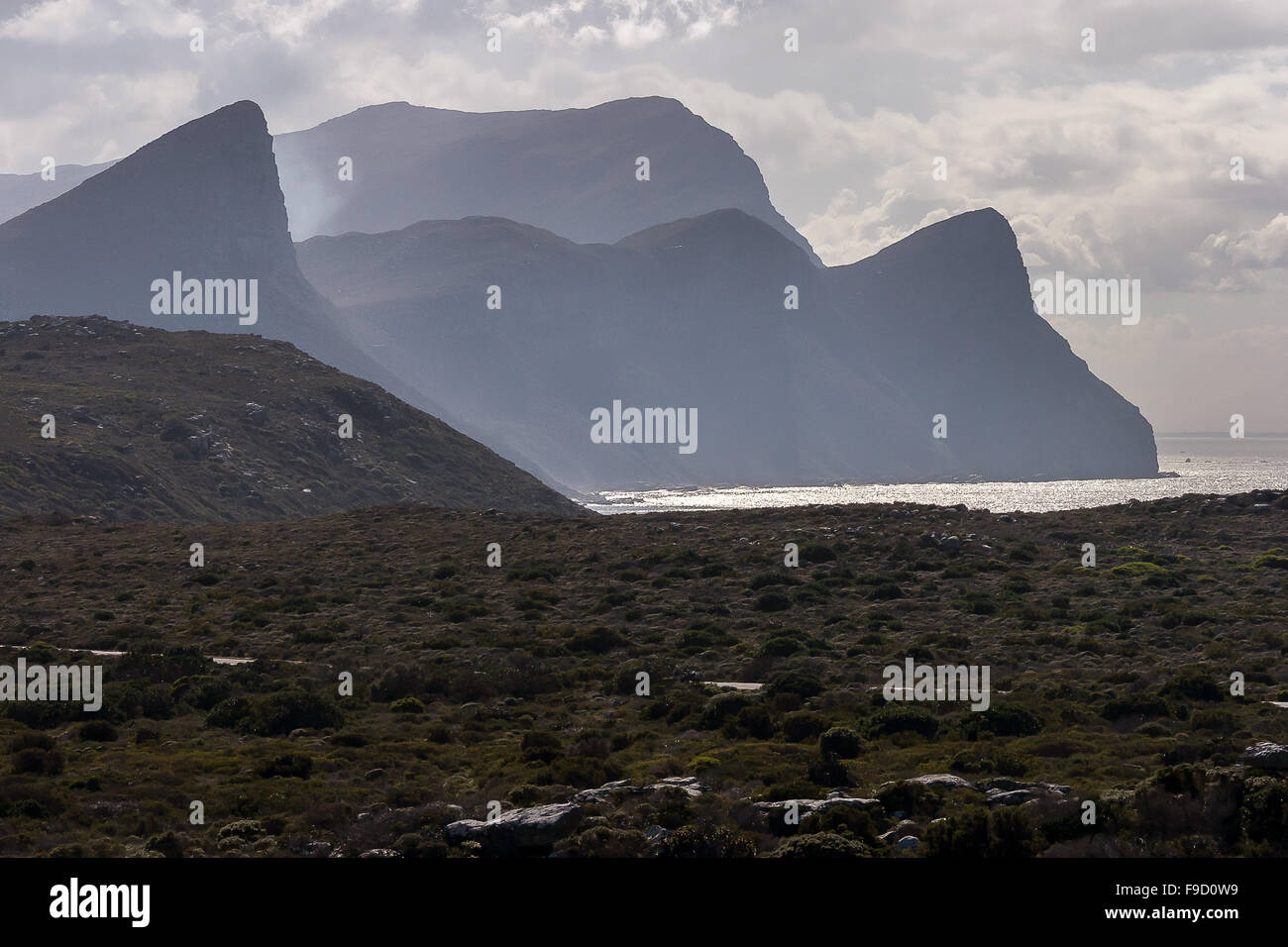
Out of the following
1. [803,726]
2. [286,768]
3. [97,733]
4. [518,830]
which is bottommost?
[518,830]

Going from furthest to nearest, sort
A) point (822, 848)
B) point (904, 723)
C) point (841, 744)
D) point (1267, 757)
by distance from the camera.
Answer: point (904, 723), point (841, 744), point (1267, 757), point (822, 848)

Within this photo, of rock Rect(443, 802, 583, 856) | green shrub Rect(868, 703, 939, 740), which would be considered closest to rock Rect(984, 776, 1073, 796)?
green shrub Rect(868, 703, 939, 740)

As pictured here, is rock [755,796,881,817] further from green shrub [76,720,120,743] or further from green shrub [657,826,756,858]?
green shrub [76,720,120,743]

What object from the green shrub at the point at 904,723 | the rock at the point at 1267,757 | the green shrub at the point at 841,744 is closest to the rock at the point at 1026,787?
the rock at the point at 1267,757

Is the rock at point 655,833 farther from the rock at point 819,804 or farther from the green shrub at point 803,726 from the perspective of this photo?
the green shrub at point 803,726

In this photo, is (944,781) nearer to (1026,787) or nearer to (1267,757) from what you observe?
(1026,787)

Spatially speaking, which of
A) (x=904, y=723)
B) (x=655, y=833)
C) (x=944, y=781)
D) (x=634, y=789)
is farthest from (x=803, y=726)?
(x=655, y=833)
